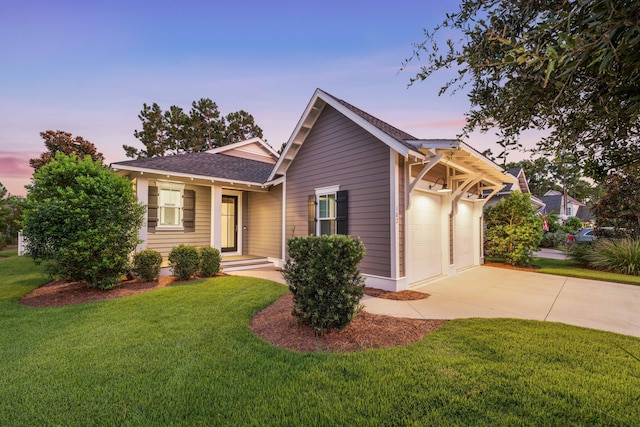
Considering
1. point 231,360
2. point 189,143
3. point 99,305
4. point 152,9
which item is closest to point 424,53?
point 231,360

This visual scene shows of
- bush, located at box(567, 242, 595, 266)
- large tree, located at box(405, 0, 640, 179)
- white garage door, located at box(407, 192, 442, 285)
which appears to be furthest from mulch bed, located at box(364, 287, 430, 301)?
bush, located at box(567, 242, 595, 266)

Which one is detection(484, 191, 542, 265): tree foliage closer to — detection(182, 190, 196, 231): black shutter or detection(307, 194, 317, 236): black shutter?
detection(307, 194, 317, 236): black shutter

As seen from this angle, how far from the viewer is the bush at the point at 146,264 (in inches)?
277

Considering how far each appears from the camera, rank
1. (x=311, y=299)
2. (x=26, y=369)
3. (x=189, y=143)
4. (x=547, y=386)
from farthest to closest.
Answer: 1. (x=189, y=143)
2. (x=311, y=299)
3. (x=26, y=369)
4. (x=547, y=386)

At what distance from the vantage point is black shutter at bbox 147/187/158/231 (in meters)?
8.13

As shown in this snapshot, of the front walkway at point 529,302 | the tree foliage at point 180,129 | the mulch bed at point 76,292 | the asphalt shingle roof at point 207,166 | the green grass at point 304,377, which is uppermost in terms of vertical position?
the tree foliage at point 180,129

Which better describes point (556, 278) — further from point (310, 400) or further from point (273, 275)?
point (310, 400)

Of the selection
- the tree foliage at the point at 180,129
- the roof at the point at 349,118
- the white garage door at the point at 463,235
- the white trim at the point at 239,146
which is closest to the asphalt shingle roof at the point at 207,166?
the roof at the point at 349,118

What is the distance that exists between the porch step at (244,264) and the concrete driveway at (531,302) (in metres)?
5.10

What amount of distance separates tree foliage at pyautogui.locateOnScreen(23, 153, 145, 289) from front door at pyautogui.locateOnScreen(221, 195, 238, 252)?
405 centimetres

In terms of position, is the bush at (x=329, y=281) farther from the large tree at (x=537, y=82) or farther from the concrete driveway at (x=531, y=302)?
the large tree at (x=537, y=82)

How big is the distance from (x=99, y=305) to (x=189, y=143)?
23501mm

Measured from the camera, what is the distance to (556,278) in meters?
7.96

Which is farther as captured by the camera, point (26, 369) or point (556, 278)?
point (556, 278)
